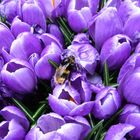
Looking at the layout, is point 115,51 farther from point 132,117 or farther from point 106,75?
point 132,117

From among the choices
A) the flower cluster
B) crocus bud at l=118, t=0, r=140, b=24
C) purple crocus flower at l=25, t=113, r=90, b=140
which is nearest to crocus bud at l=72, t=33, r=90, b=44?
the flower cluster

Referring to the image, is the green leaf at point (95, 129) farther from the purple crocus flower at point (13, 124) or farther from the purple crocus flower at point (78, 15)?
the purple crocus flower at point (78, 15)

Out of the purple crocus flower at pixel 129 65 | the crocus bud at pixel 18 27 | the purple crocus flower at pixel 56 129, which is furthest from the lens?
the crocus bud at pixel 18 27

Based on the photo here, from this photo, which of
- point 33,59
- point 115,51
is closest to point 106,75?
point 115,51

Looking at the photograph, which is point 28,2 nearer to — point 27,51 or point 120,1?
point 27,51

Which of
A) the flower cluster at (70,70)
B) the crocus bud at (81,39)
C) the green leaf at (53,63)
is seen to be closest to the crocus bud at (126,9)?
the flower cluster at (70,70)

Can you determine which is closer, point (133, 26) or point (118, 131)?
point (118, 131)

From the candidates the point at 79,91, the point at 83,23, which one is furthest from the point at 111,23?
the point at 79,91
